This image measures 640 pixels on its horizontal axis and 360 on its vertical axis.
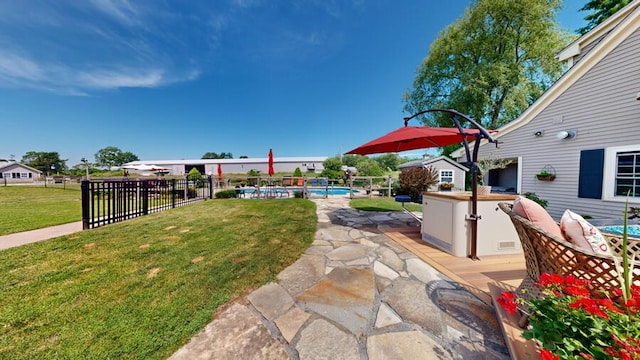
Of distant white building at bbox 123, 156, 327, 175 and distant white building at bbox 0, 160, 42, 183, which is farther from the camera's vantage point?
distant white building at bbox 123, 156, 327, 175

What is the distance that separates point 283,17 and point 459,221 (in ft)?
33.3

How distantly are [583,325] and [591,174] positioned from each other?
6.91 m

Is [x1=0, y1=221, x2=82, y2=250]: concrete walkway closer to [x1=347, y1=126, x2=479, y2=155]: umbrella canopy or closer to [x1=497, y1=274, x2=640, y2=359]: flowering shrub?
[x1=347, y1=126, x2=479, y2=155]: umbrella canopy

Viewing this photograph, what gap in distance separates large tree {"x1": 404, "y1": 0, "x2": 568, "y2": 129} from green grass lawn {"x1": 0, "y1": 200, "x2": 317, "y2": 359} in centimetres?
1273

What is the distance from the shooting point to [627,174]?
4.70 m

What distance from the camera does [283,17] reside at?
8984 millimetres

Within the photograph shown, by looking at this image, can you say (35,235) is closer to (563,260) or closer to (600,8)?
(563,260)

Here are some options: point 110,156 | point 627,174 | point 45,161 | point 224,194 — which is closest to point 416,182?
point 627,174

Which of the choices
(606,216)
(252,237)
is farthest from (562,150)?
(252,237)

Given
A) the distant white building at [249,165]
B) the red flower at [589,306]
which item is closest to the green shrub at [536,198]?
the red flower at [589,306]

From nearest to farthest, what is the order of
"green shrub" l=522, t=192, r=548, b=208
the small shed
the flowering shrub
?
the flowering shrub → "green shrub" l=522, t=192, r=548, b=208 → the small shed

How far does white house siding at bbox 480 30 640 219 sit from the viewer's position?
15.3 ft

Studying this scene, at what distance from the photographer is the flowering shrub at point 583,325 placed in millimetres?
802

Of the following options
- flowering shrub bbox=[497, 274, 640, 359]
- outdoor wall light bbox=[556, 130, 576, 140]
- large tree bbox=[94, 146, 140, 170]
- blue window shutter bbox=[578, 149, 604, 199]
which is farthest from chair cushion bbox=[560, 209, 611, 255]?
large tree bbox=[94, 146, 140, 170]
